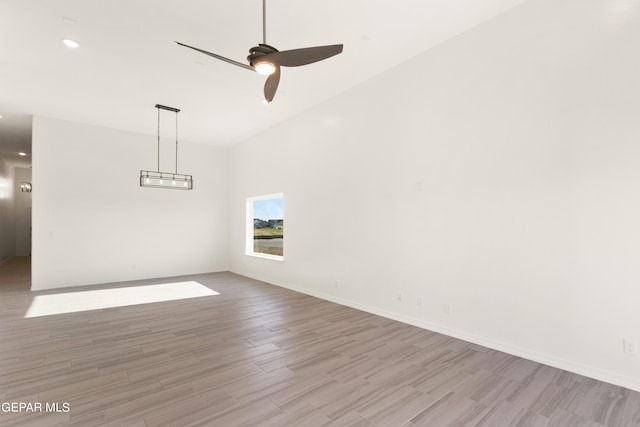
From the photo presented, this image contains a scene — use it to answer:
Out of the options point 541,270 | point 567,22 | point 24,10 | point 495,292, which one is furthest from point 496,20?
point 24,10

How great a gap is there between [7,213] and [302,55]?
13.6m

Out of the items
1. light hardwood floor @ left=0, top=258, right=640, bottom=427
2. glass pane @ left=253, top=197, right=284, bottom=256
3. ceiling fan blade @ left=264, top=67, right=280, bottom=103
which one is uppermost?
ceiling fan blade @ left=264, top=67, right=280, bottom=103

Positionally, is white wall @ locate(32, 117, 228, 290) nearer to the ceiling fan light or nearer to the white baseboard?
the white baseboard

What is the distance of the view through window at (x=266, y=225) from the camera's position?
6.96 metres

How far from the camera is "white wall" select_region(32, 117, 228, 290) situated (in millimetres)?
6211

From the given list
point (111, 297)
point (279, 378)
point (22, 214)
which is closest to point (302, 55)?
point (279, 378)

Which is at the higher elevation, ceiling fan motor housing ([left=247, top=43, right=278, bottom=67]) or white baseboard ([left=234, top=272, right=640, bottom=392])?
ceiling fan motor housing ([left=247, top=43, right=278, bottom=67])

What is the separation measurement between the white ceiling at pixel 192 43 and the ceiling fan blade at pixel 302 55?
1.05m

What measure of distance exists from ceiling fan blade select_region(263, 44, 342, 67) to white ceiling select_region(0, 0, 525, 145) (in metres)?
1.05

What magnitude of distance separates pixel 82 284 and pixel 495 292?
7778mm

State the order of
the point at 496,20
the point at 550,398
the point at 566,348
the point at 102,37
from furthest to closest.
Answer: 1. the point at 102,37
2. the point at 496,20
3. the point at 566,348
4. the point at 550,398

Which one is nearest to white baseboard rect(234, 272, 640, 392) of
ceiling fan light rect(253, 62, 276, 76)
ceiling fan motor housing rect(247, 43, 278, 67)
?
ceiling fan light rect(253, 62, 276, 76)

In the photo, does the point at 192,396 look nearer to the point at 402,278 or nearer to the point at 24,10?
the point at 402,278

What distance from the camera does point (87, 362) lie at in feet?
9.61
